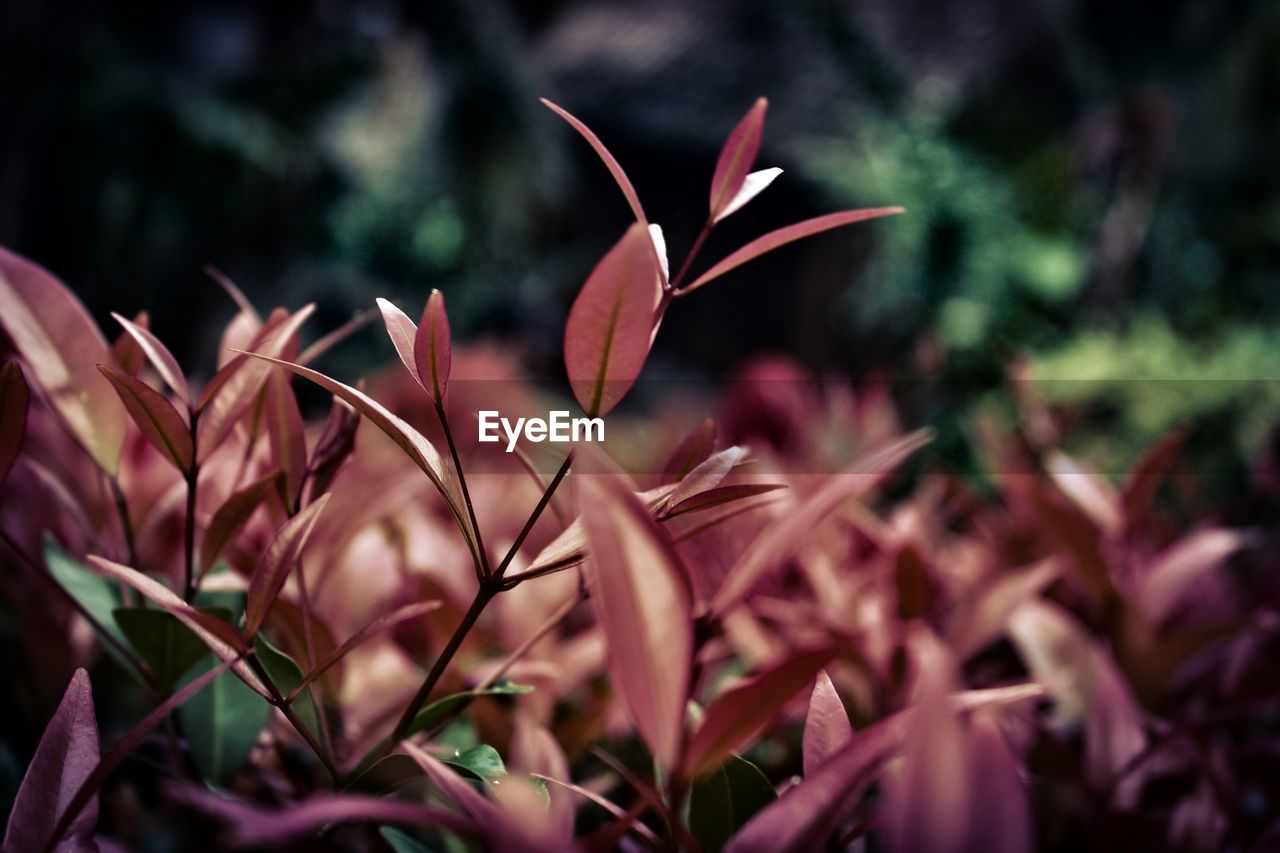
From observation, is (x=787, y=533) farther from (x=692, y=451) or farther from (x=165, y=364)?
(x=165, y=364)

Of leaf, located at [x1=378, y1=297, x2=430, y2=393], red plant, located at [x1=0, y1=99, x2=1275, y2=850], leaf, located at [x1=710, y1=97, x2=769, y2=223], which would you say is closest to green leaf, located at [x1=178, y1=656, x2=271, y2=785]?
red plant, located at [x1=0, y1=99, x2=1275, y2=850]

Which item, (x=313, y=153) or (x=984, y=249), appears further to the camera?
(x=313, y=153)

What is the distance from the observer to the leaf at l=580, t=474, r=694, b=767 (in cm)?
25

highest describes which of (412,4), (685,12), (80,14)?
(685,12)

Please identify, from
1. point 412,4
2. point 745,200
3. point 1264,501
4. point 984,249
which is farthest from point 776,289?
point 745,200

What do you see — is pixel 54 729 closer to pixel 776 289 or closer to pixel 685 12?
pixel 776 289

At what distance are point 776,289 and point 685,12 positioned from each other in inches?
115

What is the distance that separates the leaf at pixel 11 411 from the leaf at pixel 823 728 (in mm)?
325

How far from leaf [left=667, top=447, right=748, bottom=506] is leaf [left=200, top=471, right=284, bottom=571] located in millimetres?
178

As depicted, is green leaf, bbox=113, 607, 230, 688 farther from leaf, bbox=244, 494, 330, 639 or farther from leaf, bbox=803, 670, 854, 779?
leaf, bbox=803, 670, 854, 779

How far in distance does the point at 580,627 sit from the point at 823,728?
0.53 metres

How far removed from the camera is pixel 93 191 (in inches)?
160

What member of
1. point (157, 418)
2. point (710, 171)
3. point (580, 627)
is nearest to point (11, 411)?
point (157, 418)

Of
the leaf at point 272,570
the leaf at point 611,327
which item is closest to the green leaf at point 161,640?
the leaf at point 272,570
